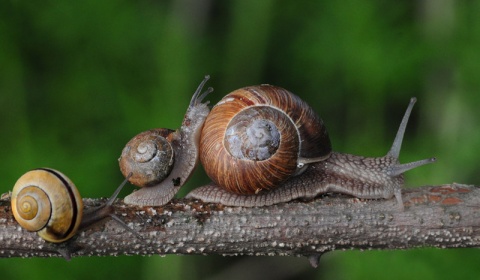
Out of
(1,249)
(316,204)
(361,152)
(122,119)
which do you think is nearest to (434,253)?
Answer: (361,152)

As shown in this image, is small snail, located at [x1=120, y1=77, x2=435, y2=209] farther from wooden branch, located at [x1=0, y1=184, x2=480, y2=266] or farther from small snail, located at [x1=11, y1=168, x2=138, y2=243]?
small snail, located at [x1=11, y1=168, x2=138, y2=243]

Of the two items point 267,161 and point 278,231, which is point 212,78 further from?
point 278,231

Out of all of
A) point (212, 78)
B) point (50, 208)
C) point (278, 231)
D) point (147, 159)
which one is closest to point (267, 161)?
point (278, 231)

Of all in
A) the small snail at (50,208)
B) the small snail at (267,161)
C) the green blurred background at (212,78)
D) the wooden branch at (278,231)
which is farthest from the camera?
the green blurred background at (212,78)

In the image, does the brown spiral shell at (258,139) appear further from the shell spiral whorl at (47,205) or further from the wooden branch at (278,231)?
the shell spiral whorl at (47,205)

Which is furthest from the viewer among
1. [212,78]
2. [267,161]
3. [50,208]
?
[212,78]

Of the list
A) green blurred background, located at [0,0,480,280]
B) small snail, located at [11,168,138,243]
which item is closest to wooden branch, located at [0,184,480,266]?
small snail, located at [11,168,138,243]

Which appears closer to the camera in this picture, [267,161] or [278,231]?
[278,231]

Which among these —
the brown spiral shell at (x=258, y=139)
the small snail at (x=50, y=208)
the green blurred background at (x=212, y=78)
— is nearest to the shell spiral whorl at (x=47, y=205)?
the small snail at (x=50, y=208)
